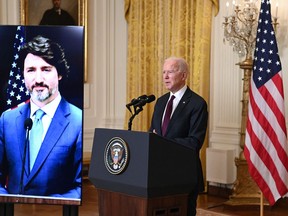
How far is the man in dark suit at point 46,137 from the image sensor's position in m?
4.90

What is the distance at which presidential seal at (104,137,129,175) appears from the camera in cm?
376

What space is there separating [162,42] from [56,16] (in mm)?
1834

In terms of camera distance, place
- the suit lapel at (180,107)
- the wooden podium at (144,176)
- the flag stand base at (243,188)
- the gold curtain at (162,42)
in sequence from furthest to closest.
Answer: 1. the gold curtain at (162,42)
2. the flag stand base at (243,188)
3. the suit lapel at (180,107)
4. the wooden podium at (144,176)

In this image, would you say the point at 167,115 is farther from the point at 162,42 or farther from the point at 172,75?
the point at 162,42

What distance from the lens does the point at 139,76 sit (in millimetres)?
9773

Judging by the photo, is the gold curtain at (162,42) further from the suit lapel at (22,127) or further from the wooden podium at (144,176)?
the wooden podium at (144,176)

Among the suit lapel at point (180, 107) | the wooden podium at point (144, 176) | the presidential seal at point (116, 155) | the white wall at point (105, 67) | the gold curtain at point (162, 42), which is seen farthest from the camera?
the white wall at point (105, 67)

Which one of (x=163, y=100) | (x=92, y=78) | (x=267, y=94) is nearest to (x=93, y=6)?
(x=92, y=78)

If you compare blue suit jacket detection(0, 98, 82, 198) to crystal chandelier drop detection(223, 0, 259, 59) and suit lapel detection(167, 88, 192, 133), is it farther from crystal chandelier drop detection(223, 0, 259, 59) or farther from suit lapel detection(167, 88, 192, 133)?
crystal chandelier drop detection(223, 0, 259, 59)

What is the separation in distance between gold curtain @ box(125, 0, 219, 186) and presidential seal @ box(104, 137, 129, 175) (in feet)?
16.3

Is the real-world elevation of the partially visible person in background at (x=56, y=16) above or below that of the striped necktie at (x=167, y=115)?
above

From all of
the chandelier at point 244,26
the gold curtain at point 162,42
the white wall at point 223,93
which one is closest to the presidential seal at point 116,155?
the chandelier at point 244,26

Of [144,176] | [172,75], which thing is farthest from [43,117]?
[144,176]

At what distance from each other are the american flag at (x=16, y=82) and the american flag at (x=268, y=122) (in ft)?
8.00
